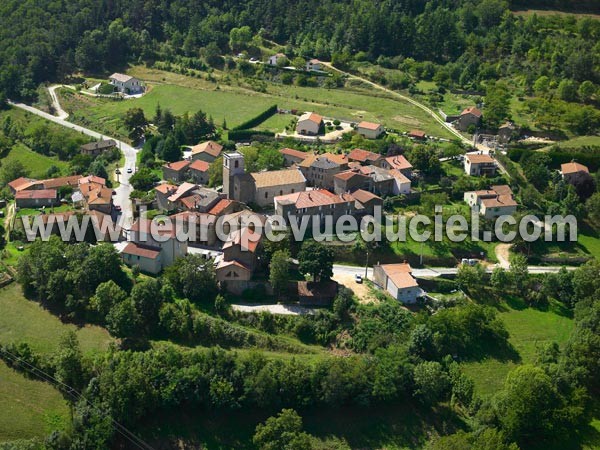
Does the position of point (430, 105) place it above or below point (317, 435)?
above

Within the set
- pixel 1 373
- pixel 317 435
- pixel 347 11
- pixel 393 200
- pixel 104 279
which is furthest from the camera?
pixel 347 11

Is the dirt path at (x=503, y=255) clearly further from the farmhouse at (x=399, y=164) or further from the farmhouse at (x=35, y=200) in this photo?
the farmhouse at (x=35, y=200)

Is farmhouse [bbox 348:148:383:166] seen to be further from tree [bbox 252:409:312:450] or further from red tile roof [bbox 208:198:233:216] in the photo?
tree [bbox 252:409:312:450]

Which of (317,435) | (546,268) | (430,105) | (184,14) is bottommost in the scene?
(317,435)

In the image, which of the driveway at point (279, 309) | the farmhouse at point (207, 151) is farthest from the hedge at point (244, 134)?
the driveway at point (279, 309)

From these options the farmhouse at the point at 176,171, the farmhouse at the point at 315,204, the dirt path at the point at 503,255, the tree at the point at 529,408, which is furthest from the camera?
the farmhouse at the point at 176,171

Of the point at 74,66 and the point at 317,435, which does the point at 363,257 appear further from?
the point at 74,66

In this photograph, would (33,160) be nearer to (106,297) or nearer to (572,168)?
(106,297)

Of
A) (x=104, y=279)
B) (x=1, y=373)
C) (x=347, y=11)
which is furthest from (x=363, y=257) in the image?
(x=347, y=11)

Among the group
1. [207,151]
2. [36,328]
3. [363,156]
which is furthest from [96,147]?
[36,328]
